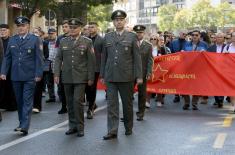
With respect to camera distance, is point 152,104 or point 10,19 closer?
point 152,104

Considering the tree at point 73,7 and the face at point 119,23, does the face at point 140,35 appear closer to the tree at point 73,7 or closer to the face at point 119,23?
the face at point 119,23

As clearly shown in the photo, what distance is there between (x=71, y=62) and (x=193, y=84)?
4.39 m

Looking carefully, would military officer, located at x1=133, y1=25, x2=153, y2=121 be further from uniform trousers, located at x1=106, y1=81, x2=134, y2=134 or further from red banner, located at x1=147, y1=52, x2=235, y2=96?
red banner, located at x1=147, y1=52, x2=235, y2=96

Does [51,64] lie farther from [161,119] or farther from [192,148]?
[192,148]

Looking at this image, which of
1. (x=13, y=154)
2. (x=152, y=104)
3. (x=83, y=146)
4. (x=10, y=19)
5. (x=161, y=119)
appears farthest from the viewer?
(x=10, y=19)

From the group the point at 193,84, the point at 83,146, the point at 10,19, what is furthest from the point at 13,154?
the point at 10,19

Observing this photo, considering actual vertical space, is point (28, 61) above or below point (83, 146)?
above

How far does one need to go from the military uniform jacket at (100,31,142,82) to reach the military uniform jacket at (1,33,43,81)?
→ 119cm

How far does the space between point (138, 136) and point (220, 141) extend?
4.38 ft

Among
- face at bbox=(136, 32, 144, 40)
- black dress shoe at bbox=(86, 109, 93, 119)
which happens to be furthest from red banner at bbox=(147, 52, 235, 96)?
black dress shoe at bbox=(86, 109, 93, 119)

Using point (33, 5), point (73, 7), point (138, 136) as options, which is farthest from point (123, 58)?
point (73, 7)

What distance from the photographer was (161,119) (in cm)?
1109

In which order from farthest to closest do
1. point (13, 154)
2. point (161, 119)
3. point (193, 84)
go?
point (193, 84) → point (161, 119) → point (13, 154)

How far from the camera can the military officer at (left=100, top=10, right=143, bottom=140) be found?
8.91m
